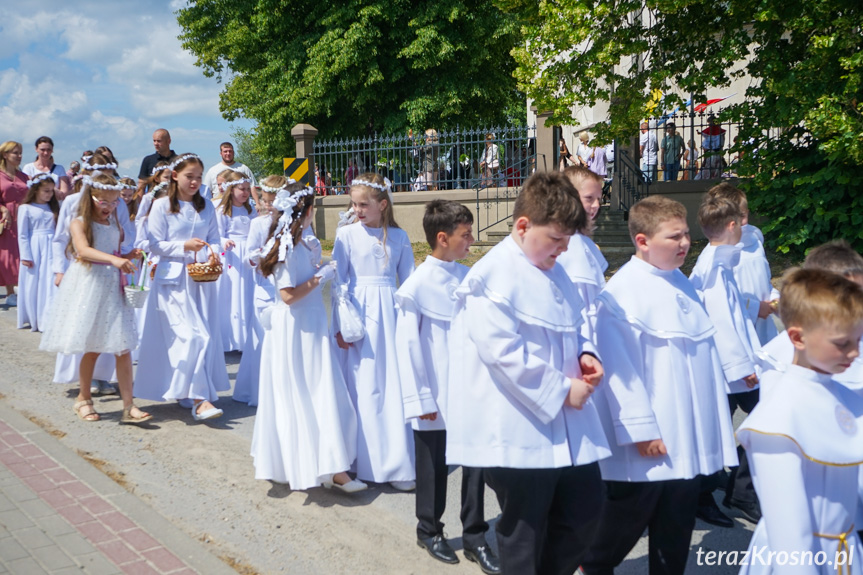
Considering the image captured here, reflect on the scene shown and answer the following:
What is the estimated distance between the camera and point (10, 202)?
476 inches

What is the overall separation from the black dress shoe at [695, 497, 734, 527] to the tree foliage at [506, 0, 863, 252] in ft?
28.8

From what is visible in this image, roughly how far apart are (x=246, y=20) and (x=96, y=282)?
23.4 metres

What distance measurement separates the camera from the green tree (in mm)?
24016

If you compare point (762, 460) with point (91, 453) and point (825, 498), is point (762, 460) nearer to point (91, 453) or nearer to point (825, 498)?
point (825, 498)

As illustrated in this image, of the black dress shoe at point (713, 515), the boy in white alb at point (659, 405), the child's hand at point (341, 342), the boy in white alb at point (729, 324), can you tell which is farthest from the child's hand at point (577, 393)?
the child's hand at point (341, 342)

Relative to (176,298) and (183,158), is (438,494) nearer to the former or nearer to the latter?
(176,298)

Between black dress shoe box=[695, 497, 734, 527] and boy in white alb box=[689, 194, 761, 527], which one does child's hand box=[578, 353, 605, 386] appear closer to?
boy in white alb box=[689, 194, 761, 527]

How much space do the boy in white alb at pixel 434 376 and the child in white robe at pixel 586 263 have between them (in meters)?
0.64

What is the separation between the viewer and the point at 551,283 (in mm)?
3412

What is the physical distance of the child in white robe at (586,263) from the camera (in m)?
4.68

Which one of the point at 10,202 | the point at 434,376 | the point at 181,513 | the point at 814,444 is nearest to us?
the point at 814,444

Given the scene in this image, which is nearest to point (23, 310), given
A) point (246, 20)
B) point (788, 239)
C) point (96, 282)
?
point (96, 282)

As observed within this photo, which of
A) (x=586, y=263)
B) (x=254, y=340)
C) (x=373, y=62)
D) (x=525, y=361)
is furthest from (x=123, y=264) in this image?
(x=373, y=62)

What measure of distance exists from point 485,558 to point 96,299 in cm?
402
